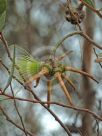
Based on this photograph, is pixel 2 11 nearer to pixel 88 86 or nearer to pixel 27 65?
pixel 27 65

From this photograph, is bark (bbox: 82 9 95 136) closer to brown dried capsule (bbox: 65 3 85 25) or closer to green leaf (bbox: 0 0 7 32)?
brown dried capsule (bbox: 65 3 85 25)

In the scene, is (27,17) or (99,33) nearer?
(99,33)

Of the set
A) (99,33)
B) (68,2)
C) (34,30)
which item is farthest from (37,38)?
(68,2)

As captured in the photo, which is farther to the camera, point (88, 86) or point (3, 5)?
point (88, 86)

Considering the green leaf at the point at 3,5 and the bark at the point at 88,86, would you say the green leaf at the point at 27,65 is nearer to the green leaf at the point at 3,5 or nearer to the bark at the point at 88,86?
the green leaf at the point at 3,5

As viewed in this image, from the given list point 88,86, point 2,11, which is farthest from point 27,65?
point 88,86

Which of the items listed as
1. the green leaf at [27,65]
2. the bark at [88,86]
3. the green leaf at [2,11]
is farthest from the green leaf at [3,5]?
the bark at [88,86]

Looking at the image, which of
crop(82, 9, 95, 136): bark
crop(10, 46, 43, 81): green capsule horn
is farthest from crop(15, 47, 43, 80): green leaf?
crop(82, 9, 95, 136): bark

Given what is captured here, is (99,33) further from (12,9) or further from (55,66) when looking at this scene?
(55,66)
